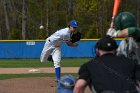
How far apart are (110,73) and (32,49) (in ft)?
79.2

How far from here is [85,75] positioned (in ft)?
14.0

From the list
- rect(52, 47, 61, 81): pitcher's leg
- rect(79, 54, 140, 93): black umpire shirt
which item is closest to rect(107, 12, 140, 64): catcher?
rect(79, 54, 140, 93): black umpire shirt

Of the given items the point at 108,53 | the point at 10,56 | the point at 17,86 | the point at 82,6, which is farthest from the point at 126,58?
the point at 82,6

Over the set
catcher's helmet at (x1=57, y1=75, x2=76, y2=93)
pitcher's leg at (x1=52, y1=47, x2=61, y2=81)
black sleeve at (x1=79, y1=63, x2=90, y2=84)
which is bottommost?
pitcher's leg at (x1=52, y1=47, x2=61, y2=81)

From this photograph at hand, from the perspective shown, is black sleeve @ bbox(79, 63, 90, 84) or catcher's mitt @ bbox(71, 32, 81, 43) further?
catcher's mitt @ bbox(71, 32, 81, 43)

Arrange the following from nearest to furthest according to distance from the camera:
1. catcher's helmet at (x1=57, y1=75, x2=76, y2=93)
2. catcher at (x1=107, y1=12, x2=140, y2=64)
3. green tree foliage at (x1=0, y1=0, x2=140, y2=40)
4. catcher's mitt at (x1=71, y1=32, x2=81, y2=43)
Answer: catcher at (x1=107, y1=12, x2=140, y2=64), catcher's helmet at (x1=57, y1=75, x2=76, y2=93), catcher's mitt at (x1=71, y1=32, x2=81, y2=43), green tree foliage at (x1=0, y1=0, x2=140, y2=40)

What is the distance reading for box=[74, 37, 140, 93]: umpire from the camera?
4219 millimetres

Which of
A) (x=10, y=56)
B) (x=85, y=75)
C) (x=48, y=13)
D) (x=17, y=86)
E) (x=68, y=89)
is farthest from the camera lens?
(x=48, y=13)

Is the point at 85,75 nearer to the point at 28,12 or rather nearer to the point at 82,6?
the point at 82,6

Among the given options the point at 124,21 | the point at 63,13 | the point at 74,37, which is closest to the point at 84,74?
the point at 124,21

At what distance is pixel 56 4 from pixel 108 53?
204 ft

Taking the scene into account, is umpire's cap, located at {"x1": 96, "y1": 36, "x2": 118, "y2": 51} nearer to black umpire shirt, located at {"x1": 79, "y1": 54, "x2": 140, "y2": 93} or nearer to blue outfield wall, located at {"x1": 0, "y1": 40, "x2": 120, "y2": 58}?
black umpire shirt, located at {"x1": 79, "y1": 54, "x2": 140, "y2": 93}

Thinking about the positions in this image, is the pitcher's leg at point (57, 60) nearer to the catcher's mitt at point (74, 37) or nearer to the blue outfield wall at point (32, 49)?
the catcher's mitt at point (74, 37)

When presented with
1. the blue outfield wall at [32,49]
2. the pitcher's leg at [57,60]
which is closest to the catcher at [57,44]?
the pitcher's leg at [57,60]
